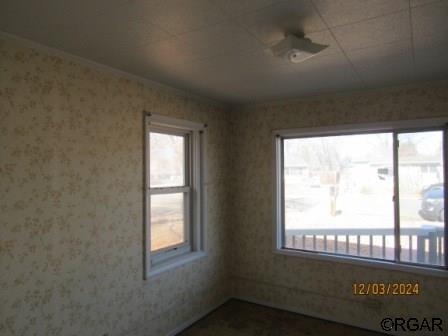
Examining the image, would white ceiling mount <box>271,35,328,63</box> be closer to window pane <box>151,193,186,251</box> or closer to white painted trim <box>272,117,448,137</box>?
white painted trim <box>272,117,448,137</box>

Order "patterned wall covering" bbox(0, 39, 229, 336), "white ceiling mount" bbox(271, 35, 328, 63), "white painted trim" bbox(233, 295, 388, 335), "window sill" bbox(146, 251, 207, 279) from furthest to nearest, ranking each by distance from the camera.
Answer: "white painted trim" bbox(233, 295, 388, 335) → "window sill" bbox(146, 251, 207, 279) → "patterned wall covering" bbox(0, 39, 229, 336) → "white ceiling mount" bbox(271, 35, 328, 63)

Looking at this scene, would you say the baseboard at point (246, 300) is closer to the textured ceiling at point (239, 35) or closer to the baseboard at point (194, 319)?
the baseboard at point (194, 319)

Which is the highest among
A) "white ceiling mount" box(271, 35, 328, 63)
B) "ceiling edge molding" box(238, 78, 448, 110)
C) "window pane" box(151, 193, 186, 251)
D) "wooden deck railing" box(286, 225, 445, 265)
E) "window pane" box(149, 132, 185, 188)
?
"ceiling edge molding" box(238, 78, 448, 110)

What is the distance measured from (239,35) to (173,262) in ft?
7.21

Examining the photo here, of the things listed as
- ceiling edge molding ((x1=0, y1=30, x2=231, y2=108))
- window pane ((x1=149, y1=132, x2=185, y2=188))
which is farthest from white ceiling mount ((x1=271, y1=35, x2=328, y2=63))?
window pane ((x1=149, y1=132, x2=185, y2=188))

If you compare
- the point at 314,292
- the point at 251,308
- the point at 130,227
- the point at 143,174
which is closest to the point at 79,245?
the point at 130,227

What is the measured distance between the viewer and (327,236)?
3582 millimetres

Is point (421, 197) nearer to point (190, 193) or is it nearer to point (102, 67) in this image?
point (190, 193)

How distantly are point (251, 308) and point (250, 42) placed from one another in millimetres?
2925

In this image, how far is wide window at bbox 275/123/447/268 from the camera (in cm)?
304

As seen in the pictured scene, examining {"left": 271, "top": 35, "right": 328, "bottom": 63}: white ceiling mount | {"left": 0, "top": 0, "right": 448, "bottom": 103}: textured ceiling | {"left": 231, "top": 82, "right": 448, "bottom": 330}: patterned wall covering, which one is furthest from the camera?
{"left": 231, "top": 82, "right": 448, "bottom": 330}: patterned wall covering

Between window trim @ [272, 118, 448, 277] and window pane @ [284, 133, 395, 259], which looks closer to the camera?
window trim @ [272, 118, 448, 277]

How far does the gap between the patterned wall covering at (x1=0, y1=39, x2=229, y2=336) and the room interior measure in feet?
0.03
